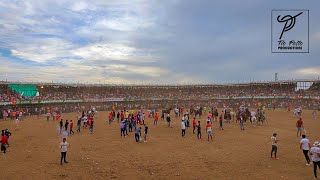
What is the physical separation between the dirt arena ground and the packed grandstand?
98.7 feet

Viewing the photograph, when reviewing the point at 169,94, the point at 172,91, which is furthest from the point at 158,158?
the point at 172,91

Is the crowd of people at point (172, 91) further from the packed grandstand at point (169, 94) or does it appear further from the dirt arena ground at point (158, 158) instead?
the dirt arena ground at point (158, 158)

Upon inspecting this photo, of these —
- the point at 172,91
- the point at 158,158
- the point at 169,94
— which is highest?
the point at 172,91

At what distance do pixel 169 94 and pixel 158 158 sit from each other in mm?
54854

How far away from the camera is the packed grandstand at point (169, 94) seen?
50.4 meters

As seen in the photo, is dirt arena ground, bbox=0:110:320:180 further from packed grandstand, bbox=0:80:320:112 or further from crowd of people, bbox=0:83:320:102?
A: crowd of people, bbox=0:83:320:102

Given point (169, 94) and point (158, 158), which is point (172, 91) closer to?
point (169, 94)

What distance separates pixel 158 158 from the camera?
15.4 meters

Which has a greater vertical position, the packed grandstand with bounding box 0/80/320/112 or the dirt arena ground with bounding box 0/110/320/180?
the packed grandstand with bounding box 0/80/320/112

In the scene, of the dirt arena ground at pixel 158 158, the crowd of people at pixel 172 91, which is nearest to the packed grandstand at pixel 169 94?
the crowd of people at pixel 172 91

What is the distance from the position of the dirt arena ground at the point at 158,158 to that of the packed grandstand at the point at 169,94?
98.7ft

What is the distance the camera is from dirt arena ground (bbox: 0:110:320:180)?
41.8ft

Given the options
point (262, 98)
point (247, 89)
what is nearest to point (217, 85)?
point (247, 89)

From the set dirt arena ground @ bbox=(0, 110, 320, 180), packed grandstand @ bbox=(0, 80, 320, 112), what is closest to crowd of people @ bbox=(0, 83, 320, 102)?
packed grandstand @ bbox=(0, 80, 320, 112)
